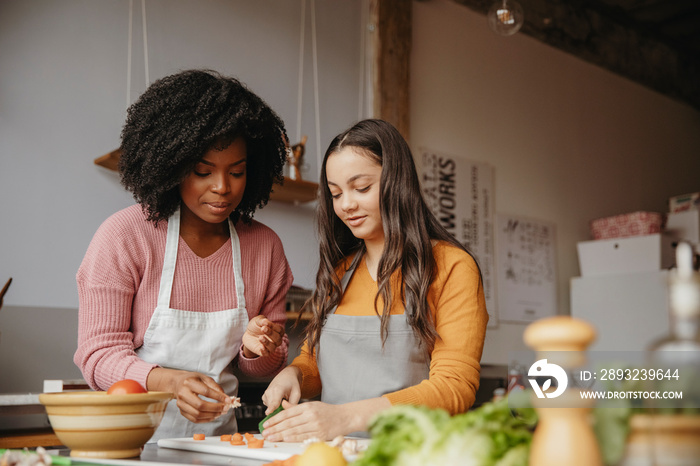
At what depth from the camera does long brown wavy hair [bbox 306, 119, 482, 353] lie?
1445 millimetres

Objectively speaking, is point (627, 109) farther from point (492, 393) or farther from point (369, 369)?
point (369, 369)

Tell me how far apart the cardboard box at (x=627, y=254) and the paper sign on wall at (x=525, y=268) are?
0.85 feet

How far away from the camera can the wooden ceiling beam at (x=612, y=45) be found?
191 inches

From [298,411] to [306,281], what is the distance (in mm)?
2148

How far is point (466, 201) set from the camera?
4.17m

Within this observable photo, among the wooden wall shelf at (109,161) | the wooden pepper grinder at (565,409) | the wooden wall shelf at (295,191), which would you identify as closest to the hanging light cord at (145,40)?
the wooden wall shelf at (109,161)

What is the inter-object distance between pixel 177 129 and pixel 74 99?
138 cm

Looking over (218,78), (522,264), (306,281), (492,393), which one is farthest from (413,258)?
(522,264)

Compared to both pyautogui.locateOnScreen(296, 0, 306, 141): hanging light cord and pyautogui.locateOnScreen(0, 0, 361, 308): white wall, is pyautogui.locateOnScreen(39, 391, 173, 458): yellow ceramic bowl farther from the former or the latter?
pyautogui.locateOnScreen(296, 0, 306, 141): hanging light cord

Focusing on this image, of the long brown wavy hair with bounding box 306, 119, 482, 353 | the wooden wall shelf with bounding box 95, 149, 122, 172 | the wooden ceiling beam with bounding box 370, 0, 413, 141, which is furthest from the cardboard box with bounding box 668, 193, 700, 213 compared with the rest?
the wooden wall shelf with bounding box 95, 149, 122, 172

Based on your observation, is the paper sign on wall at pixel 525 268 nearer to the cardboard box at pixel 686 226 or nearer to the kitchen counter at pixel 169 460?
the cardboard box at pixel 686 226

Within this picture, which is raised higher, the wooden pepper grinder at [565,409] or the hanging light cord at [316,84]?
the hanging light cord at [316,84]

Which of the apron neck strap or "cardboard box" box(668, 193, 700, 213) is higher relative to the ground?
"cardboard box" box(668, 193, 700, 213)

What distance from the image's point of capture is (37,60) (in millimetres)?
2605
